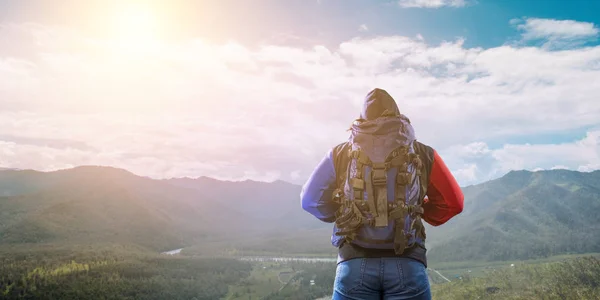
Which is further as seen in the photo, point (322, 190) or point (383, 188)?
point (322, 190)

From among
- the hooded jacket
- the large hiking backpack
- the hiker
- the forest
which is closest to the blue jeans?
the hiker

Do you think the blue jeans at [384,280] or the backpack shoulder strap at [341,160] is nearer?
the blue jeans at [384,280]

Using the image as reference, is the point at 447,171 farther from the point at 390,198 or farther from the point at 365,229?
the point at 365,229

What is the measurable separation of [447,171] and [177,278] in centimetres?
17599

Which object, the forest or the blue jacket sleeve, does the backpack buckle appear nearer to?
the blue jacket sleeve

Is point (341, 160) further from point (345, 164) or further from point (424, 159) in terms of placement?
point (424, 159)

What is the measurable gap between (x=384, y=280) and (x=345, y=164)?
1.90m

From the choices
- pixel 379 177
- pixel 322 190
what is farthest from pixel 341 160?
pixel 379 177

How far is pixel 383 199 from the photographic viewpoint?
252 inches

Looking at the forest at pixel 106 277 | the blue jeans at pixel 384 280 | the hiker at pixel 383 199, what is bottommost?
the forest at pixel 106 277

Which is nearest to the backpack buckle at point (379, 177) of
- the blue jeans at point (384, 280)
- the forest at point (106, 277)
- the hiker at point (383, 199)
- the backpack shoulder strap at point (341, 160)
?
the hiker at point (383, 199)

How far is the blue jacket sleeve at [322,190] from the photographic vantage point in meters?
7.09

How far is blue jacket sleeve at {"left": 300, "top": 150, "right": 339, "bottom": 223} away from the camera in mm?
Answer: 7094

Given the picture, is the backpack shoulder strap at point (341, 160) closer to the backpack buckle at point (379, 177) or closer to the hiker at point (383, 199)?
the hiker at point (383, 199)
